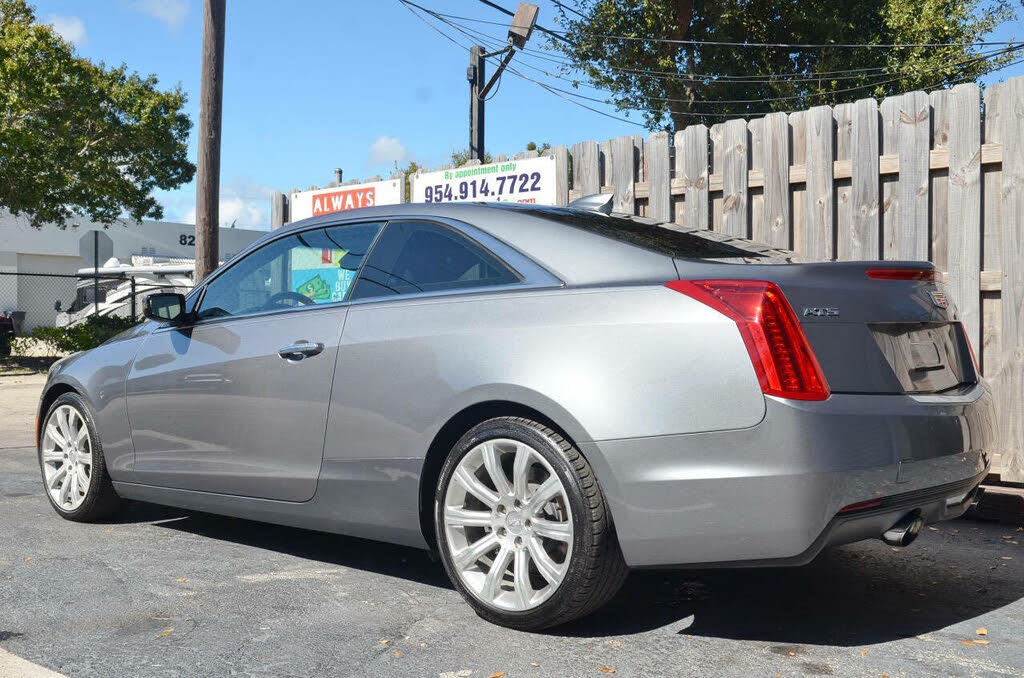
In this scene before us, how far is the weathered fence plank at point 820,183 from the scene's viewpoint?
6664 millimetres

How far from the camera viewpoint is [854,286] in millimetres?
3578

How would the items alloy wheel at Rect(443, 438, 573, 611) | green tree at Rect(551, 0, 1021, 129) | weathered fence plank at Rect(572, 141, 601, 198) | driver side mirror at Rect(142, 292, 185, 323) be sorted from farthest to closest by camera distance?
green tree at Rect(551, 0, 1021, 129) → weathered fence plank at Rect(572, 141, 601, 198) → driver side mirror at Rect(142, 292, 185, 323) → alloy wheel at Rect(443, 438, 573, 611)

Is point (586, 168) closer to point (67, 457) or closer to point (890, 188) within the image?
point (890, 188)

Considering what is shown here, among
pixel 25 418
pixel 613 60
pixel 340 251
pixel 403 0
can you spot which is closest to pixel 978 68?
pixel 613 60

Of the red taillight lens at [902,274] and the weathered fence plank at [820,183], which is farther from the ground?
the weathered fence plank at [820,183]

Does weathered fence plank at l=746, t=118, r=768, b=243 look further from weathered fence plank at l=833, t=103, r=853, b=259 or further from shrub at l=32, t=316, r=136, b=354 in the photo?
shrub at l=32, t=316, r=136, b=354

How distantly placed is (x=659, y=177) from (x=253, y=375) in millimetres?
3996

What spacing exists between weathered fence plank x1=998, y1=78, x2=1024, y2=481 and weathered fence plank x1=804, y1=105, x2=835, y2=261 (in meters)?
1.04

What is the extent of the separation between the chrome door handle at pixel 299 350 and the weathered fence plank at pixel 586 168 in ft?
13.5

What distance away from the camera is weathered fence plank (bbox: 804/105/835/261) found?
6.66 meters

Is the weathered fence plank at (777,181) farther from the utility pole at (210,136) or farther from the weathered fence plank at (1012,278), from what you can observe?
the utility pole at (210,136)

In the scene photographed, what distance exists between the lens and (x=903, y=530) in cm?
349

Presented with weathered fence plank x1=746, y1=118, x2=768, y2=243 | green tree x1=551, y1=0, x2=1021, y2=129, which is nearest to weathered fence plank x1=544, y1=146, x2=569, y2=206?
weathered fence plank x1=746, y1=118, x2=768, y2=243

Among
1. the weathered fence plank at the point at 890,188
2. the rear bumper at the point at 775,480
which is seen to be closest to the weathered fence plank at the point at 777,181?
the weathered fence plank at the point at 890,188
